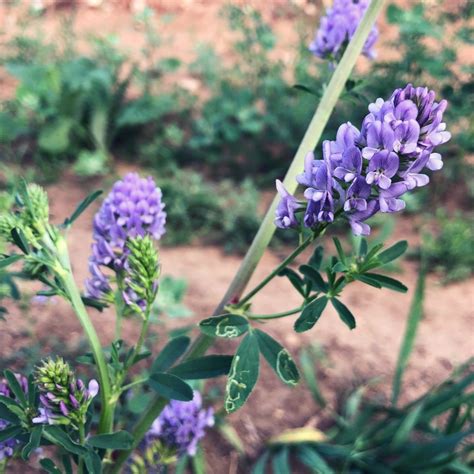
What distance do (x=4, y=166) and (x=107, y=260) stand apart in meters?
2.41

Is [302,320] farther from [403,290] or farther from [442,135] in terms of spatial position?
[442,135]

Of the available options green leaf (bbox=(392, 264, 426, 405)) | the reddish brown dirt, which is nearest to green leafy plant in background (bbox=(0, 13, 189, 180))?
the reddish brown dirt

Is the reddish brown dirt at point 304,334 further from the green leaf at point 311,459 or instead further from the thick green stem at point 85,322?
the thick green stem at point 85,322

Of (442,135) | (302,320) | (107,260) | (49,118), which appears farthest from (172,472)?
(49,118)

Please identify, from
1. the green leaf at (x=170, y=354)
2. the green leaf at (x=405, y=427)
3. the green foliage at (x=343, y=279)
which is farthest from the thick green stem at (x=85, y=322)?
the green leaf at (x=405, y=427)

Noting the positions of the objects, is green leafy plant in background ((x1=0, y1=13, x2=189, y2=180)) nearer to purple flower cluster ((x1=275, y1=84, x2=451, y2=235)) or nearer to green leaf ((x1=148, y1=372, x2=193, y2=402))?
green leaf ((x1=148, y1=372, x2=193, y2=402))

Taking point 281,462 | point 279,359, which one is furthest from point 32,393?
point 281,462

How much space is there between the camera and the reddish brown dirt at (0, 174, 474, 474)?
1.87 metres

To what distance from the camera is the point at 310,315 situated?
3.22 ft

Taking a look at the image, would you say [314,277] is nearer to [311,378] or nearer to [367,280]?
[367,280]

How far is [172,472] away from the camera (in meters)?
1.61

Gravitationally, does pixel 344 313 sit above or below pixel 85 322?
above

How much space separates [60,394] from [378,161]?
52 cm

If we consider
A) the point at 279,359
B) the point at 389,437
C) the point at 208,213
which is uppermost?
the point at 279,359
